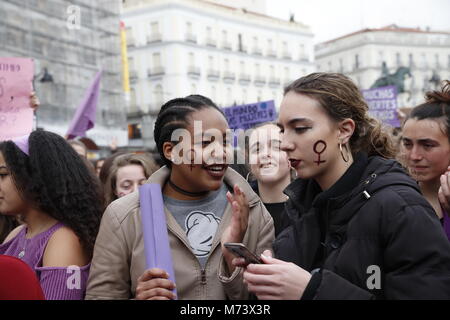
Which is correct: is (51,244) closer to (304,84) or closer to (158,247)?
(158,247)

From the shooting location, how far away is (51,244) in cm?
281

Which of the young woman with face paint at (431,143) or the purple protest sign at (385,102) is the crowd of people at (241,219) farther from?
the purple protest sign at (385,102)

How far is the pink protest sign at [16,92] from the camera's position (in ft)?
15.4

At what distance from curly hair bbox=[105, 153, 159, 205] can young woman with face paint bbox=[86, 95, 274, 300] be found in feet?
6.98

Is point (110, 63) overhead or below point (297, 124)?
overhead

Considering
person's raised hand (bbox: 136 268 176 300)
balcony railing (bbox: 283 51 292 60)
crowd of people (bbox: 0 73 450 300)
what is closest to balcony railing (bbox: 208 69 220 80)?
balcony railing (bbox: 283 51 292 60)

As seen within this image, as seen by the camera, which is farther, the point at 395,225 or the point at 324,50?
the point at 324,50

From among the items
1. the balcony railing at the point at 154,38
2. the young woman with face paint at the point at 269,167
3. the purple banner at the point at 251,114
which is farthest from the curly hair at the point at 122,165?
the balcony railing at the point at 154,38

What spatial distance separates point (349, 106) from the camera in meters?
2.40

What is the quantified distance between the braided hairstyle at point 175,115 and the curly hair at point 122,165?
209 cm
